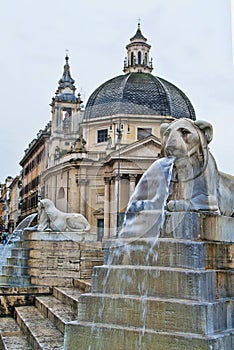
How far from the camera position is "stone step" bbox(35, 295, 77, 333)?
25.6 ft

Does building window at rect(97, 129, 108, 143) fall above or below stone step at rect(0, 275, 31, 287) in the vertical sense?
above

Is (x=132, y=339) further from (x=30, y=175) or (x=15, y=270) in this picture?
(x=30, y=175)

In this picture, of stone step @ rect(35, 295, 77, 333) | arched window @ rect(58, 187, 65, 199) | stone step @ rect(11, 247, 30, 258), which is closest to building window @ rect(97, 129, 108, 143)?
arched window @ rect(58, 187, 65, 199)

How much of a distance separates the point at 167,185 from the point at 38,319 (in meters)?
4.31

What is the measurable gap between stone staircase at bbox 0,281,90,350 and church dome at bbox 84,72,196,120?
144 feet

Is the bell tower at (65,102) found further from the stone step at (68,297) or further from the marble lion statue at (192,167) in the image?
the marble lion statue at (192,167)

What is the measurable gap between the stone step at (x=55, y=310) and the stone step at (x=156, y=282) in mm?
2104

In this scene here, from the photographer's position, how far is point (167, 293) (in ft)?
16.9

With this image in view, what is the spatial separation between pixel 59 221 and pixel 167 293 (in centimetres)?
851

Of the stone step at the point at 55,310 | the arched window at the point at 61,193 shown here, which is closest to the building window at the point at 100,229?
the arched window at the point at 61,193

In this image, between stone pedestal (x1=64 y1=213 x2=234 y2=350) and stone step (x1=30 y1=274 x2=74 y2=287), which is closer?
stone pedestal (x1=64 y1=213 x2=234 y2=350)

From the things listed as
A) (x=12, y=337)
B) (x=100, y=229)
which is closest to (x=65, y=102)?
(x=100, y=229)

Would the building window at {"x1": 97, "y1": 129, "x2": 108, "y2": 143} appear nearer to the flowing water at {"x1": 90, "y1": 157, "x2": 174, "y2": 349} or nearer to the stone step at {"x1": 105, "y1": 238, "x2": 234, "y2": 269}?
the flowing water at {"x1": 90, "y1": 157, "x2": 174, "y2": 349}

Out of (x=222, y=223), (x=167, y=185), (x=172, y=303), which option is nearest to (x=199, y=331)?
(x=172, y=303)
